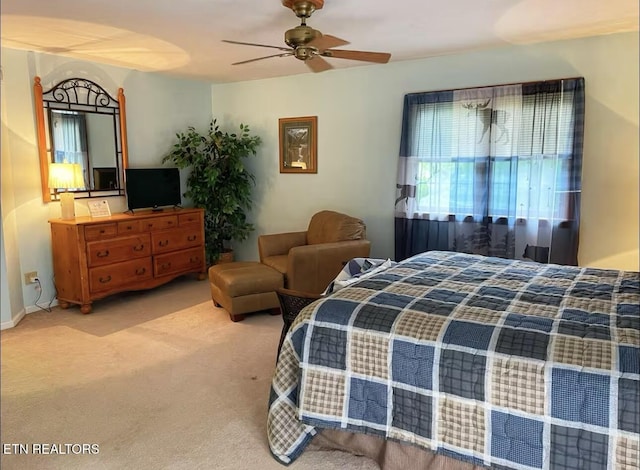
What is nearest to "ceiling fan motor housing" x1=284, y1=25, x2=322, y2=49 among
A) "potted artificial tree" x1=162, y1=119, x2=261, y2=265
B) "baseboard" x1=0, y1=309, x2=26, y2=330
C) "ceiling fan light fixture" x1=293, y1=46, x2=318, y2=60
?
"ceiling fan light fixture" x1=293, y1=46, x2=318, y2=60

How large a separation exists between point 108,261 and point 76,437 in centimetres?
211

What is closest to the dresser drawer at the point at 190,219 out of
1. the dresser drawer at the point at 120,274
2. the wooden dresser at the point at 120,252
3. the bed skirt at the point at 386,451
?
the wooden dresser at the point at 120,252

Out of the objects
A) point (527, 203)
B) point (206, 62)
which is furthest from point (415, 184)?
point (206, 62)

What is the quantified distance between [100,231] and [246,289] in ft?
4.62

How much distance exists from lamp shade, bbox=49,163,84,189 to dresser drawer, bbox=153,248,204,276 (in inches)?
39.6

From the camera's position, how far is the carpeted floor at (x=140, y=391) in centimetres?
199

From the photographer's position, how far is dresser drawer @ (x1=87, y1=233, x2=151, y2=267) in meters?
3.86

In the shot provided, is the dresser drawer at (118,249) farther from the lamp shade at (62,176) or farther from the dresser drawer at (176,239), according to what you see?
the lamp shade at (62,176)

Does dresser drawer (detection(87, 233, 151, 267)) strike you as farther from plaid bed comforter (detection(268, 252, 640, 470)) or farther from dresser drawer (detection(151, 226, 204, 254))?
plaid bed comforter (detection(268, 252, 640, 470))

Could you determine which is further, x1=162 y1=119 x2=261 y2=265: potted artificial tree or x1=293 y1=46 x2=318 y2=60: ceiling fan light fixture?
x1=162 y1=119 x2=261 y2=265: potted artificial tree

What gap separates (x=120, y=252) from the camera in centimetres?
408

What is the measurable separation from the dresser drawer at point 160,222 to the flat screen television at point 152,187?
0.26 meters

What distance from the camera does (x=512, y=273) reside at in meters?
2.43

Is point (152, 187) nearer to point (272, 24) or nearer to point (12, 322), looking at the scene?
point (12, 322)
